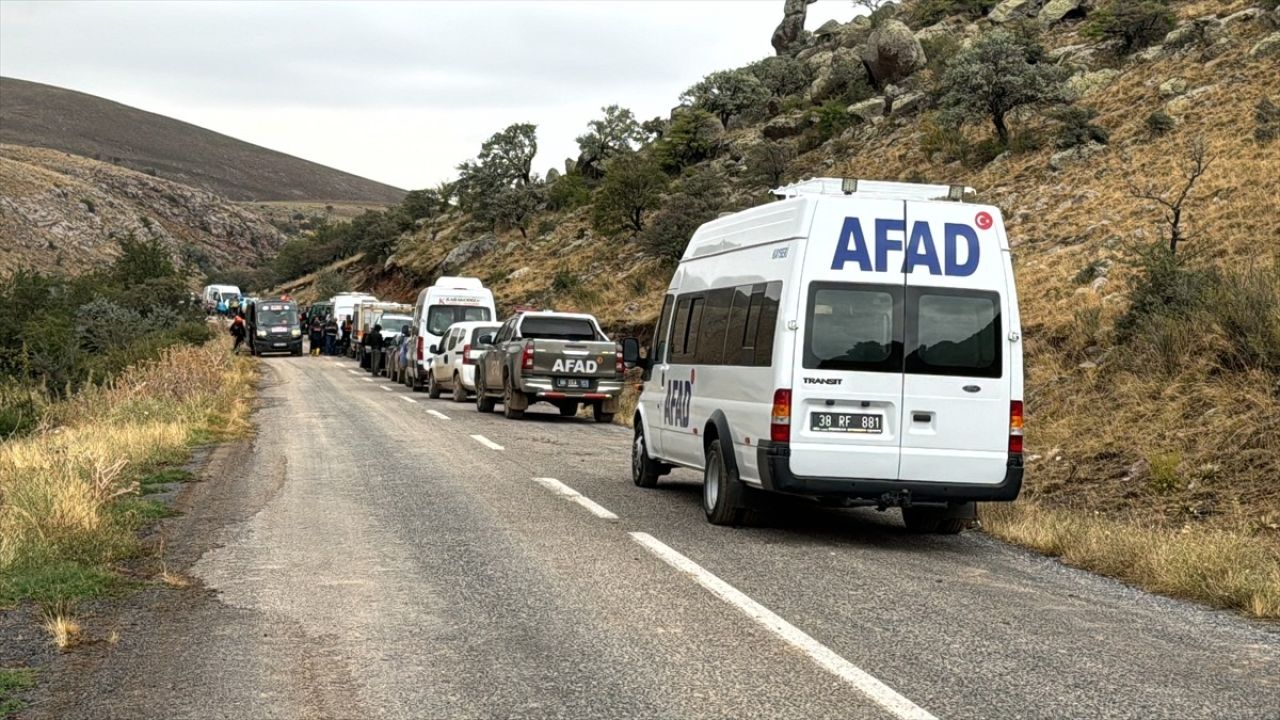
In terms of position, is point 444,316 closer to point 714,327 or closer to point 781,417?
Result: point 714,327

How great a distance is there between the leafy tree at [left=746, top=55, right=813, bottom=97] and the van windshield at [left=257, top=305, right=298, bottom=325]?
2820cm

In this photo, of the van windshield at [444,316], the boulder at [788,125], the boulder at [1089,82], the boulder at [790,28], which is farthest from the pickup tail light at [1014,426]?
the boulder at [790,28]

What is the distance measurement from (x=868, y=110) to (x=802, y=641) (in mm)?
50607

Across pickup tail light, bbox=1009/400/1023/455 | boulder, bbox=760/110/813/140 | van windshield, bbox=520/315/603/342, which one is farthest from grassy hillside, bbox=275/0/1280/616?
van windshield, bbox=520/315/603/342

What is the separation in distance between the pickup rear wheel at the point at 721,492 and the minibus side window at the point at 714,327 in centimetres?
79

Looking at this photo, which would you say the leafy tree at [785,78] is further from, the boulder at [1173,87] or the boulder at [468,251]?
the boulder at [1173,87]

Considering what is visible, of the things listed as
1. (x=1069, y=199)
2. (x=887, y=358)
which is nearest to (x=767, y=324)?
(x=887, y=358)

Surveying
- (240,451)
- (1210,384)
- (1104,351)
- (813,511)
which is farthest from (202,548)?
(1104,351)

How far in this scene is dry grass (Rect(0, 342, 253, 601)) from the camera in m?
8.52

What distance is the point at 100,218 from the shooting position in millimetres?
110062

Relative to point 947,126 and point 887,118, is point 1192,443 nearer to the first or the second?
point 947,126

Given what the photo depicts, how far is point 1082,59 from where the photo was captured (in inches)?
1895

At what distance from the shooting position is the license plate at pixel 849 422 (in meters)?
9.62

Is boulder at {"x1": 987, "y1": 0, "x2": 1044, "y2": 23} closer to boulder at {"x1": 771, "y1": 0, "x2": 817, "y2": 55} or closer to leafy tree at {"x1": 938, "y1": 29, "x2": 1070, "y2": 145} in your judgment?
leafy tree at {"x1": 938, "y1": 29, "x2": 1070, "y2": 145}
